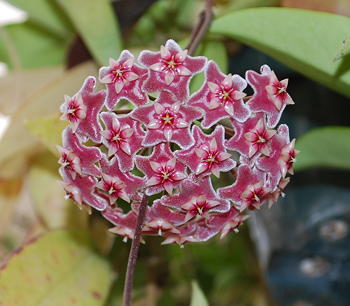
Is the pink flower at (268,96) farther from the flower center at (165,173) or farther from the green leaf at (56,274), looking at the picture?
the green leaf at (56,274)

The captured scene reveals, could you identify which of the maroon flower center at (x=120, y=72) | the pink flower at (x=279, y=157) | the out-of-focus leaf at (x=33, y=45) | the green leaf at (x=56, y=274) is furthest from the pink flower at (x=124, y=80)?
the out-of-focus leaf at (x=33, y=45)

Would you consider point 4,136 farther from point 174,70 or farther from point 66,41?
point 174,70

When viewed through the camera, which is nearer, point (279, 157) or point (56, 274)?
point (279, 157)

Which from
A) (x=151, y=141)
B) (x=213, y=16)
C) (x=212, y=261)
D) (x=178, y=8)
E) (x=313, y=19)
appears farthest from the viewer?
(x=212, y=261)

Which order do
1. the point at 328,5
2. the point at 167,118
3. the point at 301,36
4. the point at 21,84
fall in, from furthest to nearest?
the point at 21,84 < the point at 328,5 < the point at 301,36 < the point at 167,118

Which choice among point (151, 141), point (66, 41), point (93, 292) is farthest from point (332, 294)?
point (66, 41)

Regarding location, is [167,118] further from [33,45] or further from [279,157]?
[33,45]

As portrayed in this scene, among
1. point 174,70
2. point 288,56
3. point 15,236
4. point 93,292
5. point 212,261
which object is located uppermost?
point 174,70

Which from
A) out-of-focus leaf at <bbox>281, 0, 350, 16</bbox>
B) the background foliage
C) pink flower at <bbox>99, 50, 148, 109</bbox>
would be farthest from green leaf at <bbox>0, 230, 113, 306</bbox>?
out-of-focus leaf at <bbox>281, 0, 350, 16</bbox>

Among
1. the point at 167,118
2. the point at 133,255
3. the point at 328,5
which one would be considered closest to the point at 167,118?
the point at 167,118
